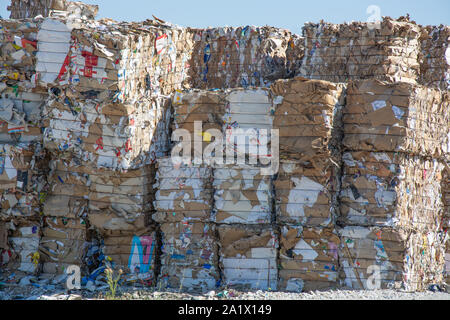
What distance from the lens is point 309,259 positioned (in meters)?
5.94

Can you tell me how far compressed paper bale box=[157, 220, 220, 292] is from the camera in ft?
20.1

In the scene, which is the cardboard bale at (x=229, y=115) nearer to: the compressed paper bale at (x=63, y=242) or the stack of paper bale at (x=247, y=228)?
the stack of paper bale at (x=247, y=228)

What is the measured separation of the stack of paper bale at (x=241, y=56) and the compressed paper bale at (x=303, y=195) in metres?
1.61

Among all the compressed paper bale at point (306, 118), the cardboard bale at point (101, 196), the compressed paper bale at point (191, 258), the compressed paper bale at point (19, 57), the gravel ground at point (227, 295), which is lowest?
the gravel ground at point (227, 295)

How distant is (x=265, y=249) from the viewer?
6039 mm

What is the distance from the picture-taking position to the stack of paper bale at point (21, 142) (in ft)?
20.5

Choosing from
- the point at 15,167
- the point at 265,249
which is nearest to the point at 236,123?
the point at 265,249

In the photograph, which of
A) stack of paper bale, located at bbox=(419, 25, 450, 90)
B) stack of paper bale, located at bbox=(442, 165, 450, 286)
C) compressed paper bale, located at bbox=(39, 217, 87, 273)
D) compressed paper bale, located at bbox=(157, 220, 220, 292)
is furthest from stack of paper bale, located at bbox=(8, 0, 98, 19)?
stack of paper bale, located at bbox=(442, 165, 450, 286)

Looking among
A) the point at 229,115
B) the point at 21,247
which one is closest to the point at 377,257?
the point at 229,115

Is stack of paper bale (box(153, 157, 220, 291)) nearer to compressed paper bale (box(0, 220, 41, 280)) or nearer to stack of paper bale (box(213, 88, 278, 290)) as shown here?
stack of paper bale (box(213, 88, 278, 290))

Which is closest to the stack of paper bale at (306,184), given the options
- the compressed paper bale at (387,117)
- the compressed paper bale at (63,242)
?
the compressed paper bale at (387,117)

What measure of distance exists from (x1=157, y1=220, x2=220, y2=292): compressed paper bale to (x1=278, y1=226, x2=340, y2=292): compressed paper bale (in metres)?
0.75

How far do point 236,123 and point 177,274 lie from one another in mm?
1727

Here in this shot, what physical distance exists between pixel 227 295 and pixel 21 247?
7.95 ft
